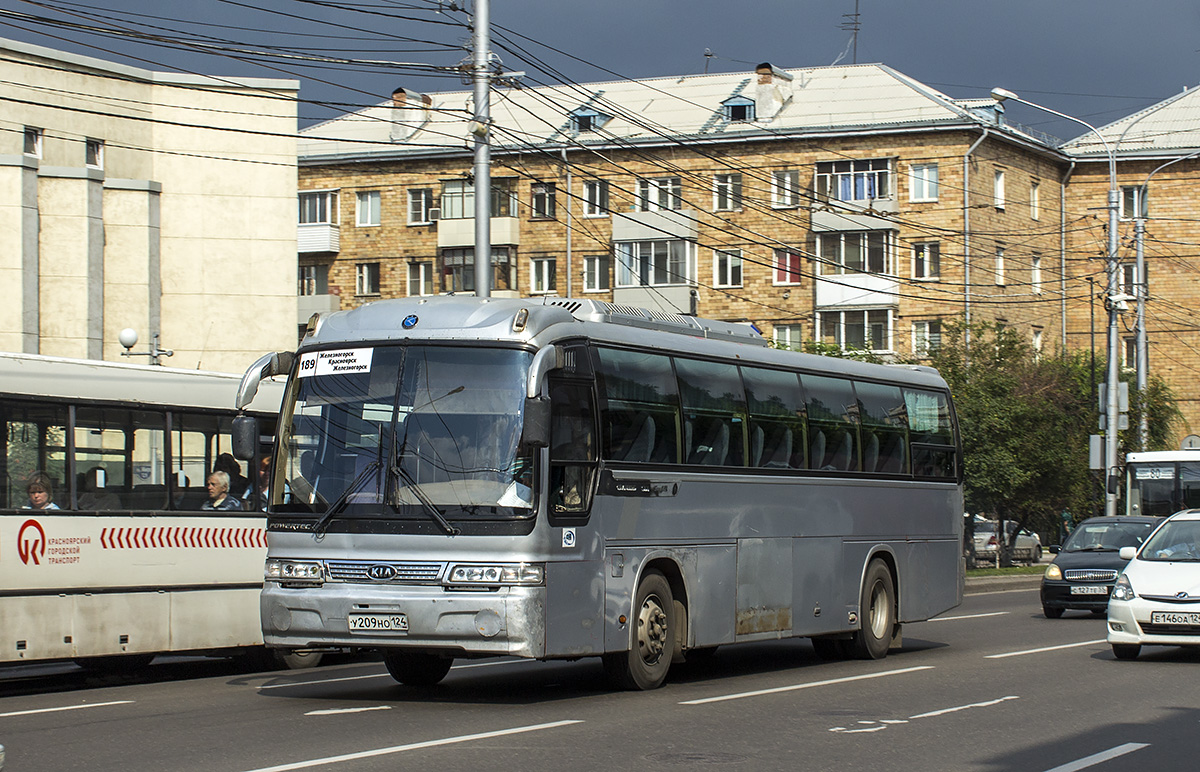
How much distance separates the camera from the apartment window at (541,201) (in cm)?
6843

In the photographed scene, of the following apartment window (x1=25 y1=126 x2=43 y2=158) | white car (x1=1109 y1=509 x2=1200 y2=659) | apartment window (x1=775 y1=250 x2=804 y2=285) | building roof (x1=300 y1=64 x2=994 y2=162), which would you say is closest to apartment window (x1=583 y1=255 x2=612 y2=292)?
building roof (x1=300 y1=64 x2=994 y2=162)

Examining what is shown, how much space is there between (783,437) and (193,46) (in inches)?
386

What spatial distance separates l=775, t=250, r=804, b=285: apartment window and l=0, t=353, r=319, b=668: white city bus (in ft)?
165

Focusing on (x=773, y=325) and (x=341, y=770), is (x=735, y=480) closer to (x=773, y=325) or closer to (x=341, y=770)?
Answer: (x=341, y=770)

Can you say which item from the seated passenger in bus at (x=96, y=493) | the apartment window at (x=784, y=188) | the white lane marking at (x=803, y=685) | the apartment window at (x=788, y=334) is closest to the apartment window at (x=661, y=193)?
the apartment window at (x=784, y=188)

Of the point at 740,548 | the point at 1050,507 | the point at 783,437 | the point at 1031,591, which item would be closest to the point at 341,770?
the point at 740,548

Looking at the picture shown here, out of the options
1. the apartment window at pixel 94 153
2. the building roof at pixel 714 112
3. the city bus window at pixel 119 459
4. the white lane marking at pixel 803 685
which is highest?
the building roof at pixel 714 112

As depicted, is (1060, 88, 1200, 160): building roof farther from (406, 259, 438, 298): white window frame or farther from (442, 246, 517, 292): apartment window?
(406, 259, 438, 298): white window frame

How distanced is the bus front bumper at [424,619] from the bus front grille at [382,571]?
6 cm

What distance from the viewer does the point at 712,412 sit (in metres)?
14.7

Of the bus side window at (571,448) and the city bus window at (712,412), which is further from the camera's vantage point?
the city bus window at (712,412)

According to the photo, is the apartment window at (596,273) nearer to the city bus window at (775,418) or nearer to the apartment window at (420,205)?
the apartment window at (420,205)

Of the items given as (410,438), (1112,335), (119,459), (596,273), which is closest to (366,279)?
(596,273)

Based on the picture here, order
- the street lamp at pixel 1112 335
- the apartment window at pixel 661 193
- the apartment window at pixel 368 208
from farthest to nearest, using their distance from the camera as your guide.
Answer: the apartment window at pixel 368 208 → the apartment window at pixel 661 193 → the street lamp at pixel 1112 335
